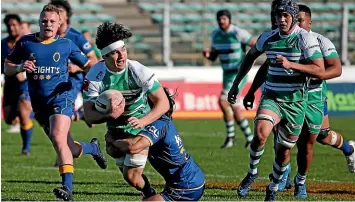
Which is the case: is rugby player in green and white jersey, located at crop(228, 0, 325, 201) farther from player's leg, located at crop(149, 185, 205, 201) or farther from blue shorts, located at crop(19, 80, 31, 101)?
blue shorts, located at crop(19, 80, 31, 101)

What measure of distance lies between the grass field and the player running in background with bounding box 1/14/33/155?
19.2 inches

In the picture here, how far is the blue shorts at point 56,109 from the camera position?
10852 millimetres

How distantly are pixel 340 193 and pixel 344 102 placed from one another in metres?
14.1

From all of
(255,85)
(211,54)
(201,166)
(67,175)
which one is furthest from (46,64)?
(211,54)

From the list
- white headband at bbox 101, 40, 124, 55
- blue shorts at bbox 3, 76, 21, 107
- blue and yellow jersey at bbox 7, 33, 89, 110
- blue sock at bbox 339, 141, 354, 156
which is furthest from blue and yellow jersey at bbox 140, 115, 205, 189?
blue shorts at bbox 3, 76, 21, 107

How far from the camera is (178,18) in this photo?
3178 cm

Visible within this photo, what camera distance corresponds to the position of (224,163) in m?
15.0

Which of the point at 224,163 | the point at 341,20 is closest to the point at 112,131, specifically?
the point at 224,163

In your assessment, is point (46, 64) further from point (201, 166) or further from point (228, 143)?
point (228, 143)

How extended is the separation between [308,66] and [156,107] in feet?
8.01

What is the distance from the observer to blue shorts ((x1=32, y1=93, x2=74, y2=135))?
1085 centimetres

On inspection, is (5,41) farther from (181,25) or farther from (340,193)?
(181,25)

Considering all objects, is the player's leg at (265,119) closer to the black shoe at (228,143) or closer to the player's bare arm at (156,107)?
the player's bare arm at (156,107)

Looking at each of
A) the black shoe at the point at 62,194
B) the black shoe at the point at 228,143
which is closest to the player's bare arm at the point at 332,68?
the black shoe at the point at 62,194
